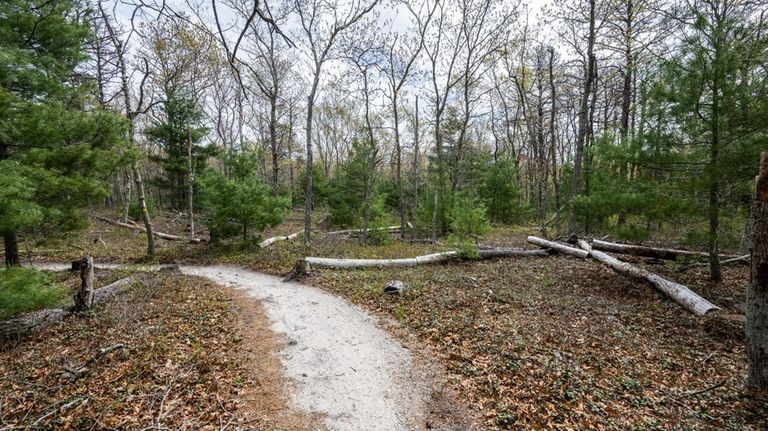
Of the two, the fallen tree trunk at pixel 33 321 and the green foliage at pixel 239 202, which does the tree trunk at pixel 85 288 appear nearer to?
the fallen tree trunk at pixel 33 321

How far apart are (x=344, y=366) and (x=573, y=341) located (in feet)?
13.1

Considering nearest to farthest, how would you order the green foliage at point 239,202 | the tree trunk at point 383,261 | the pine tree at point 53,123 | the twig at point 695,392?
the twig at point 695,392 → the pine tree at point 53,123 → the tree trunk at point 383,261 → the green foliage at point 239,202

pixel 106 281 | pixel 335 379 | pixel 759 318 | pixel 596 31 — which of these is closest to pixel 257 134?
pixel 106 281

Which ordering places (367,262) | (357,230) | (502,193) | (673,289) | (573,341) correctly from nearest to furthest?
(573,341) < (673,289) < (367,262) < (357,230) < (502,193)

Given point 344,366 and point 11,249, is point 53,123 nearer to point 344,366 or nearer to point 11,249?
point 11,249

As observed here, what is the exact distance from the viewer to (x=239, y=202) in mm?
13445

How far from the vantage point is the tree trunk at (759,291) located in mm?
4016

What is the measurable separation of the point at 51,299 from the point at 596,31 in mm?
19404

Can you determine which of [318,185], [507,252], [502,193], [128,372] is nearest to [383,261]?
[507,252]

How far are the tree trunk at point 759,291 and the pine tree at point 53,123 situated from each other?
1155 centimetres

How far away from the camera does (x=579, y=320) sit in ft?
22.1

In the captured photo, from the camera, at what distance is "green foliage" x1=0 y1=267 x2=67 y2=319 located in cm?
486

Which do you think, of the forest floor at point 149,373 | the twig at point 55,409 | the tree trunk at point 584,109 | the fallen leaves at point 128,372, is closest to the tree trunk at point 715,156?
the tree trunk at point 584,109

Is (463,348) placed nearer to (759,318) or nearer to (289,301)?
(759,318)
